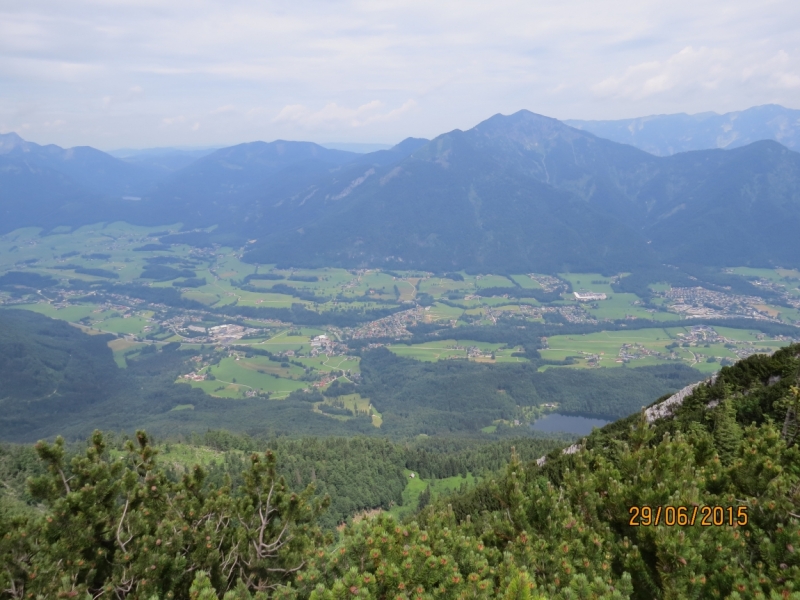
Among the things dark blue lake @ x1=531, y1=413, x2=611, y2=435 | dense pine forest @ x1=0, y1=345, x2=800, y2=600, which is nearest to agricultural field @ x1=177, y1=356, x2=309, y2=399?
dark blue lake @ x1=531, y1=413, x2=611, y2=435

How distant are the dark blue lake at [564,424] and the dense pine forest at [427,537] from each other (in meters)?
103

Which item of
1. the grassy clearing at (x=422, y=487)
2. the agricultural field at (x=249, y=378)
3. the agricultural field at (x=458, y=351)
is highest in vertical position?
the grassy clearing at (x=422, y=487)

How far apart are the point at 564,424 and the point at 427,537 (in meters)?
115

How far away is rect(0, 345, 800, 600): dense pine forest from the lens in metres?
9.27

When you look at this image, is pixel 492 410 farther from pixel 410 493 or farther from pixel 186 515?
pixel 186 515

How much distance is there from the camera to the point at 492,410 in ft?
401

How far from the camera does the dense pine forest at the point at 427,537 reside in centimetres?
927

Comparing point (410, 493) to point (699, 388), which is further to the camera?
point (410, 493)

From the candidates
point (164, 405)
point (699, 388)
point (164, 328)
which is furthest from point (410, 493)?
point (164, 328)

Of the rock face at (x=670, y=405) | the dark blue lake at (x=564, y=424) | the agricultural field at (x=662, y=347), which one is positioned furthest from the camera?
the agricultural field at (x=662, y=347)

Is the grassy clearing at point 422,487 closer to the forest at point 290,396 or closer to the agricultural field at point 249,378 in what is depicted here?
Result: the forest at point 290,396

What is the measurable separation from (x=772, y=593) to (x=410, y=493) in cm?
6051
